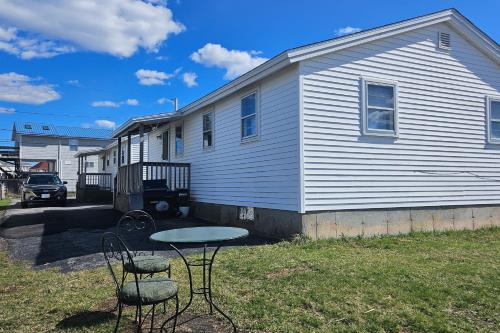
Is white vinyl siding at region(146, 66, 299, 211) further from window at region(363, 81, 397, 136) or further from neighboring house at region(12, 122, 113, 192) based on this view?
neighboring house at region(12, 122, 113, 192)

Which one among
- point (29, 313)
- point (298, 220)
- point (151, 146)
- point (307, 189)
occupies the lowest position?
point (29, 313)

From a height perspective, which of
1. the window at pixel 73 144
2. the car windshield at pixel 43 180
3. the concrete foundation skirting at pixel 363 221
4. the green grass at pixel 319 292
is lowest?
the green grass at pixel 319 292

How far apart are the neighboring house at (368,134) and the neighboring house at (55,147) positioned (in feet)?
96.1

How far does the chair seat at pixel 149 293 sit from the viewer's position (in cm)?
342

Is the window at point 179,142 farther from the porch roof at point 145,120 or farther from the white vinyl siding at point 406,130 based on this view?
the white vinyl siding at point 406,130

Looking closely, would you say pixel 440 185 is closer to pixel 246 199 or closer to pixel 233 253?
pixel 246 199

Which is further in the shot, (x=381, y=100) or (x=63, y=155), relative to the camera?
(x=63, y=155)

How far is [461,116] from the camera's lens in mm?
10625

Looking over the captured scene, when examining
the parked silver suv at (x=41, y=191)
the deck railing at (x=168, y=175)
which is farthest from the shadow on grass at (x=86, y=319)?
the parked silver suv at (x=41, y=191)

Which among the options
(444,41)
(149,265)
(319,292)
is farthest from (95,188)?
(319,292)

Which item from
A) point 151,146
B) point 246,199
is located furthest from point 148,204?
point 151,146

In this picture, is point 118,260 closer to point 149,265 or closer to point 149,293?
point 149,265

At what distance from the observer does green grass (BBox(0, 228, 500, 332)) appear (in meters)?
4.02

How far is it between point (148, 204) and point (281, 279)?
8225mm
